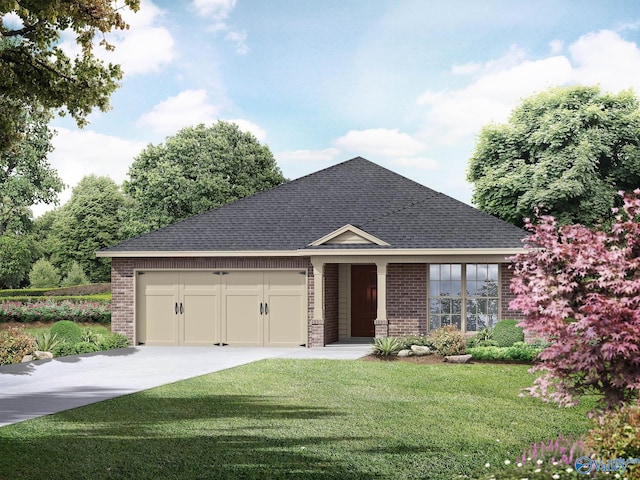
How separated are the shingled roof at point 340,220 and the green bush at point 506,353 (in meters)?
3.82

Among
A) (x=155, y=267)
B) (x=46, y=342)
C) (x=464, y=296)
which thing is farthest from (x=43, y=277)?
(x=464, y=296)

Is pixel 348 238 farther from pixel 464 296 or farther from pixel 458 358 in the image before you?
pixel 458 358

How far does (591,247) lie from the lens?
362 inches

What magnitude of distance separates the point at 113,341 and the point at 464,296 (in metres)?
10.1

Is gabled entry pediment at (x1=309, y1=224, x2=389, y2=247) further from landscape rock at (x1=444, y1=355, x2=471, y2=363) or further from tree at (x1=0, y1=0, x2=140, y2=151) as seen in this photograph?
tree at (x1=0, y1=0, x2=140, y2=151)

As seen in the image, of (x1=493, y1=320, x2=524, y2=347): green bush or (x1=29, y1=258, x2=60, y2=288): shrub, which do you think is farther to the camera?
(x1=29, y1=258, x2=60, y2=288): shrub

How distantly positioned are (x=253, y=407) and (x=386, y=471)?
440 centimetres

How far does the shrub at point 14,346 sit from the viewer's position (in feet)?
62.5

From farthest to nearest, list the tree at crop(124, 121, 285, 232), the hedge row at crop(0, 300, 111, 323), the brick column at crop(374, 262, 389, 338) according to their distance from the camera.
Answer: the tree at crop(124, 121, 285, 232)
the hedge row at crop(0, 300, 111, 323)
the brick column at crop(374, 262, 389, 338)

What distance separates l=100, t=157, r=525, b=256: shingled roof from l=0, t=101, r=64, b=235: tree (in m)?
21.2

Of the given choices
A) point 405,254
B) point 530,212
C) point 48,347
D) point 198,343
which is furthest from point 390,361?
point 530,212

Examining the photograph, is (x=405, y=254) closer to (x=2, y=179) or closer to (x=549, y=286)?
(x=549, y=286)

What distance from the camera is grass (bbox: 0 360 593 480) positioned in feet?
29.8

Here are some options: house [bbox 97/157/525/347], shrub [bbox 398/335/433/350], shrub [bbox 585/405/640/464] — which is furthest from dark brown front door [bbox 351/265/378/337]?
shrub [bbox 585/405/640/464]
